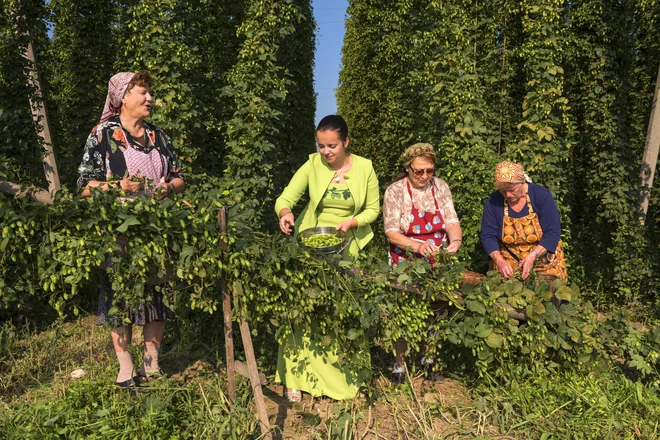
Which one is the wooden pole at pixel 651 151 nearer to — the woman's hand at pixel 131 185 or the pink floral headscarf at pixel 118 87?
the pink floral headscarf at pixel 118 87

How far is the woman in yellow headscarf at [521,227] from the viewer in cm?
337

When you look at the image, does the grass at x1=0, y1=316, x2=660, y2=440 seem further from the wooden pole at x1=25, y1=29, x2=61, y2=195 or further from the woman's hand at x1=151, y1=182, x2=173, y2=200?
the wooden pole at x1=25, y1=29, x2=61, y2=195

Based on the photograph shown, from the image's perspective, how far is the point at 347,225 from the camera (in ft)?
9.93

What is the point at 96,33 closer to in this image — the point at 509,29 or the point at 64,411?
the point at 509,29

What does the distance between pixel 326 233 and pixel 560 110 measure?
453cm

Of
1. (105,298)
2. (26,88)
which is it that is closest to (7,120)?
(26,88)

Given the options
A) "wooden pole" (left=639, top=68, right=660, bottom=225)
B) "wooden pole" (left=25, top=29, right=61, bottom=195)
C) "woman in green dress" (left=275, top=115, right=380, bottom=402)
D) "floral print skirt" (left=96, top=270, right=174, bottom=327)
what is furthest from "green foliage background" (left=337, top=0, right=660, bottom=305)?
"wooden pole" (left=25, top=29, right=61, bottom=195)

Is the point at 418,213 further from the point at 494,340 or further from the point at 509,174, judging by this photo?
the point at 494,340

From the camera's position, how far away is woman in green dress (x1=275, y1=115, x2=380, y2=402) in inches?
124

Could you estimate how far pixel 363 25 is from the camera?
14.0m

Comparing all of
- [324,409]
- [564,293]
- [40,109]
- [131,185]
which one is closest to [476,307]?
[564,293]

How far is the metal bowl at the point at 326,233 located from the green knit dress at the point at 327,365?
27 cm

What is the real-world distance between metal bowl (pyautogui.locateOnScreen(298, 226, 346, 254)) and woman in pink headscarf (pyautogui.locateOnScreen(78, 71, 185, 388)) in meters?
0.88

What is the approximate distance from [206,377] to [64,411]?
1.03 metres
